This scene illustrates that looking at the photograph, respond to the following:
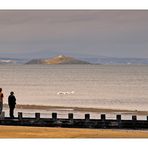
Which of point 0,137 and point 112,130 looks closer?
point 0,137

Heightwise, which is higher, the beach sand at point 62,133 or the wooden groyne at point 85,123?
the wooden groyne at point 85,123

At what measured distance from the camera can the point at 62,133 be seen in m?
24.3

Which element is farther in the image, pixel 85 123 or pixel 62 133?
pixel 85 123

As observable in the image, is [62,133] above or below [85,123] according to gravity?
below

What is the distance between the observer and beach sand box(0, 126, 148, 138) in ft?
77.3

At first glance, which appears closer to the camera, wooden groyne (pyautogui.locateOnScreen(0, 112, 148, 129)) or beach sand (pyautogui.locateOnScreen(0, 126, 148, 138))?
beach sand (pyautogui.locateOnScreen(0, 126, 148, 138))

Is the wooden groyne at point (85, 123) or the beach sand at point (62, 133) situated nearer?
the beach sand at point (62, 133)

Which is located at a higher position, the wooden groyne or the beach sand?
the wooden groyne

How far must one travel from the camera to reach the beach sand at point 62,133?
2356 centimetres
